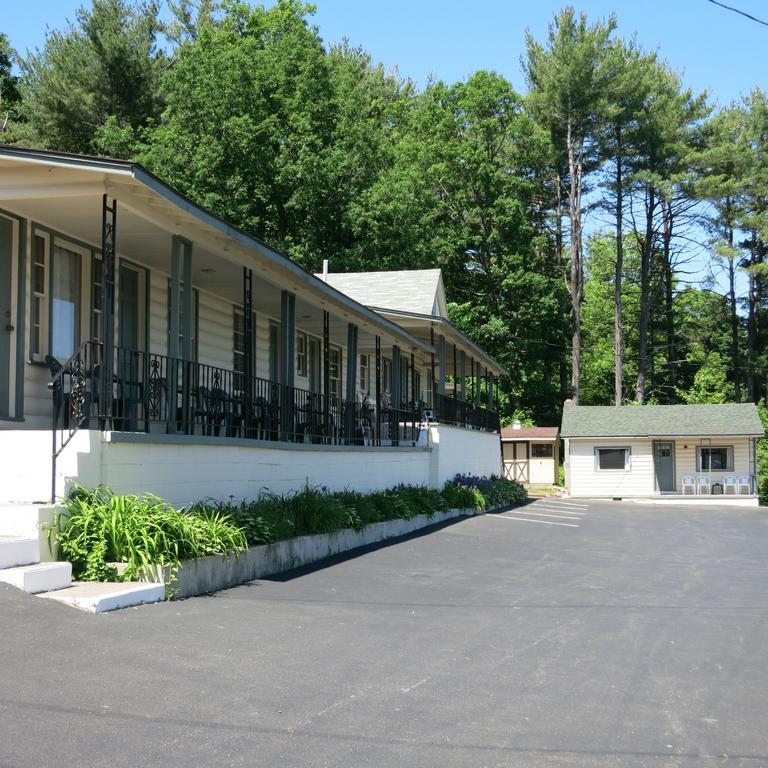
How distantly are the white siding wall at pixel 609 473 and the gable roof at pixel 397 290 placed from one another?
11836 millimetres

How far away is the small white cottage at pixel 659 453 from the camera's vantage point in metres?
39.4

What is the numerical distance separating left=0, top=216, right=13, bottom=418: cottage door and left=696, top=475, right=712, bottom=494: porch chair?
3280 centimetres

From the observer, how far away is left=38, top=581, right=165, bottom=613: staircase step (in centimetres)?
764

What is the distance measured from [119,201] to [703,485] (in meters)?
33.2

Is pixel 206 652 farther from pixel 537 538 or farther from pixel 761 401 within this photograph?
pixel 761 401

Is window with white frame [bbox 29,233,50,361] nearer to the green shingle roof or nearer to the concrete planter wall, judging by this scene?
the concrete planter wall

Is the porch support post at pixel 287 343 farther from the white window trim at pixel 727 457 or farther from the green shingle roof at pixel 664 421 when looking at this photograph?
the white window trim at pixel 727 457

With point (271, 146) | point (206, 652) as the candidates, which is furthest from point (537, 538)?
point (271, 146)

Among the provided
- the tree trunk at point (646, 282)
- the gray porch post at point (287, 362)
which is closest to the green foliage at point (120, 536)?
the gray porch post at point (287, 362)

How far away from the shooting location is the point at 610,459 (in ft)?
133

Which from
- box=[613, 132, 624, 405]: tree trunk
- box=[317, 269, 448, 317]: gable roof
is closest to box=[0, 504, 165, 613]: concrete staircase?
box=[317, 269, 448, 317]: gable roof

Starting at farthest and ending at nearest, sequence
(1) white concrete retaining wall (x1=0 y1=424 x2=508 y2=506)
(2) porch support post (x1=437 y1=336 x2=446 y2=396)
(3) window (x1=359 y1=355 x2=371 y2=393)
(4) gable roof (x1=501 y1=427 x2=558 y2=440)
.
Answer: (4) gable roof (x1=501 y1=427 x2=558 y2=440) < (3) window (x1=359 y1=355 x2=371 y2=393) < (2) porch support post (x1=437 y1=336 x2=446 y2=396) < (1) white concrete retaining wall (x1=0 y1=424 x2=508 y2=506)

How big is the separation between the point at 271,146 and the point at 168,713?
1506 inches

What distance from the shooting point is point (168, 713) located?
209 inches
